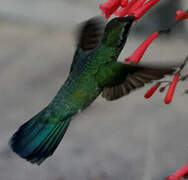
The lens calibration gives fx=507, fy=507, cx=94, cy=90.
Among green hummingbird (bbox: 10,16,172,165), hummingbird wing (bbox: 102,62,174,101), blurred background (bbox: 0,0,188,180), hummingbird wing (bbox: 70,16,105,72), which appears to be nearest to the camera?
hummingbird wing (bbox: 102,62,174,101)

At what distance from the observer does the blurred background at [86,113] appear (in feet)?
10.1

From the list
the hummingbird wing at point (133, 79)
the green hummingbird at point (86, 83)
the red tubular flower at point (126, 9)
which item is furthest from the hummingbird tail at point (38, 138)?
the red tubular flower at point (126, 9)

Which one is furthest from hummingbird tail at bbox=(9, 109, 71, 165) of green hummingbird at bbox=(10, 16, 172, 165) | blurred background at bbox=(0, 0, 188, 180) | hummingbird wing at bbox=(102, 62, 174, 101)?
blurred background at bbox=(0, 0, 188, 180)

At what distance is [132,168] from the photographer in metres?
3.09

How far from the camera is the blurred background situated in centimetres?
308

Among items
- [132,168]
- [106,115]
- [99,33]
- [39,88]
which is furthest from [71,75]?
[39,88]

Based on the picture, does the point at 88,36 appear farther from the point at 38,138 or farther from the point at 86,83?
the point at 38,138

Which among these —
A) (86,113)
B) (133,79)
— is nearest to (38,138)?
(133,79)

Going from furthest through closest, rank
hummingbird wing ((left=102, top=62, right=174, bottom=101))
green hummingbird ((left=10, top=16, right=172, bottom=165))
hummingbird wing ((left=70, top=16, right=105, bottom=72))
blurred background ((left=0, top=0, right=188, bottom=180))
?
blurred background ((left=0, top=0, right=188, bottom=180)) → hummingbird wing ((left=70, top=16, right=105, bottom=72)) → green hummingbird ((left=10, top=16, right=172, bottom=165)) → hummingbird wing ((left=102, top=62, right=174, bottom=101))

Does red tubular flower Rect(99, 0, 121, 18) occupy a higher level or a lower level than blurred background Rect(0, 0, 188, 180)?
higher

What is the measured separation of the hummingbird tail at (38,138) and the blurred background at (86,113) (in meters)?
0.96

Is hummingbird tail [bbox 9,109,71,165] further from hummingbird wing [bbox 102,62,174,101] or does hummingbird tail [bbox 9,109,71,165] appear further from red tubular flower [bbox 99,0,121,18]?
red tubular flower [bbox 99,0,121,18]

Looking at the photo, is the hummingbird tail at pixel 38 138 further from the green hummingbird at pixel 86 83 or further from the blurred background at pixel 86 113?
the blurred background at pixel 86 113

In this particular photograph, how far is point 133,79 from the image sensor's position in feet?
4.12
